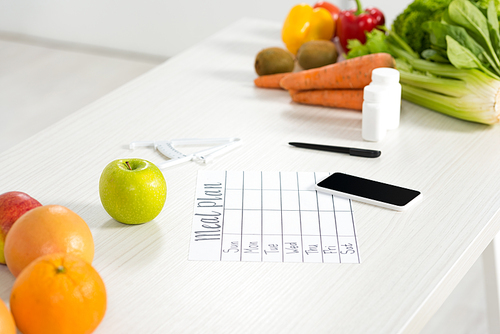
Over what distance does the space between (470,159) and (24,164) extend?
863 millimetres

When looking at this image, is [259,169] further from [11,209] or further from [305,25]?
[305,25]

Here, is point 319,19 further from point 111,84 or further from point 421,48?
point 111,84

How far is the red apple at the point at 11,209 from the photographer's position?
2.42 feet

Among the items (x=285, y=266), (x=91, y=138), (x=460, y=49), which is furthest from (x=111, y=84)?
(x=285, y=266)

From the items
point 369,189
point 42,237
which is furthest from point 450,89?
point 42,237

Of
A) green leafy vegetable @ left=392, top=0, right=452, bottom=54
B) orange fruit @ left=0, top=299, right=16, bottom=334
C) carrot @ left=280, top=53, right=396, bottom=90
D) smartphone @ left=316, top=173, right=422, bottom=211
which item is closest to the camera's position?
orange fruit @ left=0, top=299, right=16, bottom=334

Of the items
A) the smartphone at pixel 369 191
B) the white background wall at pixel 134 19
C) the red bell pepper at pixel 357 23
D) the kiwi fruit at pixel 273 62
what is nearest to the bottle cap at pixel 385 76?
the smartphone at pixel 369 191

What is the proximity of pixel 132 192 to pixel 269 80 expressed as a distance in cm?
68

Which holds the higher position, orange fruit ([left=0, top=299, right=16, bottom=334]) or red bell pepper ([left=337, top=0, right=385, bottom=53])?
red bell pepper ([left=337, top=0, right=385, bottom=53])

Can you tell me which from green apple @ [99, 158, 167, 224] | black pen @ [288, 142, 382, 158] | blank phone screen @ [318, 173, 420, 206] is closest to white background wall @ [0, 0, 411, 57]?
black pen @ [288, 142, 382, 158]

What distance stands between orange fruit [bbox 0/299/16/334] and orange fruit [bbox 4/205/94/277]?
98mm

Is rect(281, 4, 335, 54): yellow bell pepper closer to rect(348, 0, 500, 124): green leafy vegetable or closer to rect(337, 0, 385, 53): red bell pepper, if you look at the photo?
rect(337, 0, 385, 53): red bell pepper

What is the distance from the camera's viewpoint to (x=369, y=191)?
36.0 inches

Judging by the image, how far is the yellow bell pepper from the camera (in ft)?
5.16
